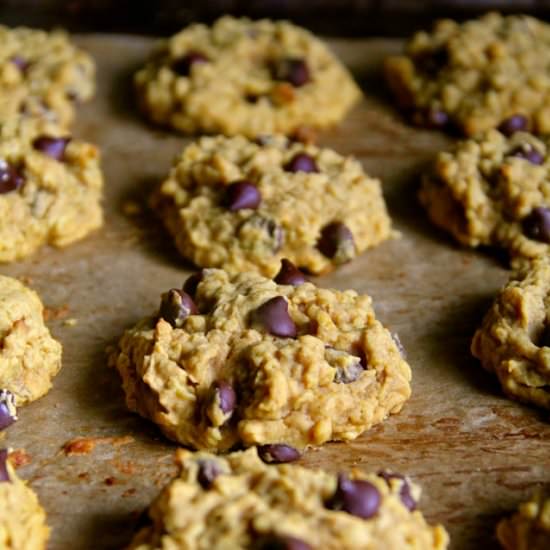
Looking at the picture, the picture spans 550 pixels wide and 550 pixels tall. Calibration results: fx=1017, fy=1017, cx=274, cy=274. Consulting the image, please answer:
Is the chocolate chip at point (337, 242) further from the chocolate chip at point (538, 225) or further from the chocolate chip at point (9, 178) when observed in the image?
the chocolate chip at point (9, 178)

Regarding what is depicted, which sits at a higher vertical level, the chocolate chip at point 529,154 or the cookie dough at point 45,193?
the chocolate chip at point 529,154

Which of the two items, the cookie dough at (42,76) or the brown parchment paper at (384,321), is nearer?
the brown parchment paper at (384,321)

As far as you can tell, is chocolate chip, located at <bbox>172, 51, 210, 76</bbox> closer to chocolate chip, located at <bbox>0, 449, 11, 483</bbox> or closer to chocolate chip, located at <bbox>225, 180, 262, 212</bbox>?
chocolate chip, located at <bbox>225, 180, 262, 212</bbox>

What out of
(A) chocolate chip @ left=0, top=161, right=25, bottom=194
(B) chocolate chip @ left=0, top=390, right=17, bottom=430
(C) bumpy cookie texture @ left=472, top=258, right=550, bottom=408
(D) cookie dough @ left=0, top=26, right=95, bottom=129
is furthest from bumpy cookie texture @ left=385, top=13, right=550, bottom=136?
(B) chocolate chip @ left=0, top=390, right=17, bottom=430

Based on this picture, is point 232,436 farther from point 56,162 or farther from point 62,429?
point 56,162

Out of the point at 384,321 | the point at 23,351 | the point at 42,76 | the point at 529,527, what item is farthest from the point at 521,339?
the point at 42,76

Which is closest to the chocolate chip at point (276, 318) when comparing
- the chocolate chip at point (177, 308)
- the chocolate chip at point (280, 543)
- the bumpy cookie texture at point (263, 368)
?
the bumpy cookie texture at point (263, 368)

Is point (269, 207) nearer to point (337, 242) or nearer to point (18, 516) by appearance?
point (337, 242)
